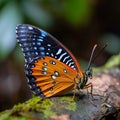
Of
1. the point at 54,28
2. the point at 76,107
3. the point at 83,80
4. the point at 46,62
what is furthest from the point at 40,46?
the point at 54,28

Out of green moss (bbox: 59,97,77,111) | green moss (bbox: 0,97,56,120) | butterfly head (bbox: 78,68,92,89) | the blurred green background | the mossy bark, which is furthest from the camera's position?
the blurred green background

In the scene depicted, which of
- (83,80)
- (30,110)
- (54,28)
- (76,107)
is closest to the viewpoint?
(30,110)

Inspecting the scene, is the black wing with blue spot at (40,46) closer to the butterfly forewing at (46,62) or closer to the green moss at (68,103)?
the butterfly forewing at (46,62)

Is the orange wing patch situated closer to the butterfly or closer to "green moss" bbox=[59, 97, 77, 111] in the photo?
the butterfly

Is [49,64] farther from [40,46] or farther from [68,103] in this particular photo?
[68,103]

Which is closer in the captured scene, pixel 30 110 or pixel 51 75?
pixel 30 110

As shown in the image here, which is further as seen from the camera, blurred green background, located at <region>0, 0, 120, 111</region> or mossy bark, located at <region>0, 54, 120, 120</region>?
blurred green background, located at <region>0, 0, 120, 111</region>

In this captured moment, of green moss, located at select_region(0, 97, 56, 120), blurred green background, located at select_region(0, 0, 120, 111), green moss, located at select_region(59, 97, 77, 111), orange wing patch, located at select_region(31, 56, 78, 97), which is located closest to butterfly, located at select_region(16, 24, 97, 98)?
orange wing patch, located at select_region(31, 56, 78, 97)

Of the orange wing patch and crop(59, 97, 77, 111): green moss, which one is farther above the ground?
the orange wing patch
